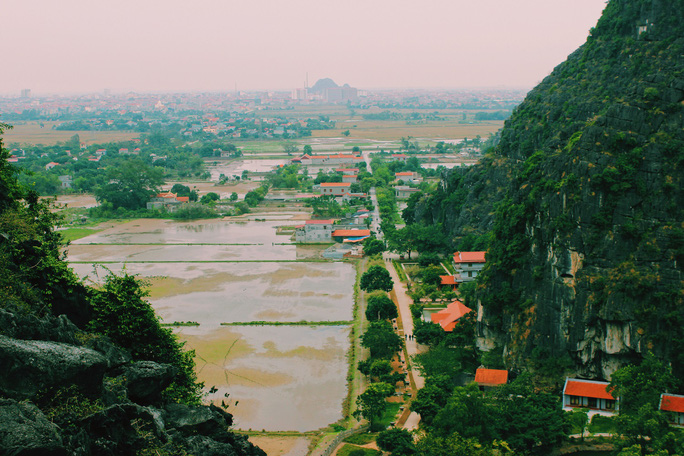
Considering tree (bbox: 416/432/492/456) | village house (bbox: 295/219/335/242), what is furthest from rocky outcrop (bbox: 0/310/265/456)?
village house (bbox: 295/219/335/242)

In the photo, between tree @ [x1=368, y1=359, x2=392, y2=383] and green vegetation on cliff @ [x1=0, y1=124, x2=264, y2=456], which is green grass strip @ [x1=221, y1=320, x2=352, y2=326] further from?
green vegetation on cliff @ [x1=0, y1=124, x2=264, y2=456]

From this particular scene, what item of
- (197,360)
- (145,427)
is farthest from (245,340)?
(145,427)

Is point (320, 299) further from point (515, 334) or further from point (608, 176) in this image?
point (608, 176)

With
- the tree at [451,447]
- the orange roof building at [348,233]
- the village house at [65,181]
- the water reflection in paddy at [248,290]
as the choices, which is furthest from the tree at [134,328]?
the village house at [65,181]

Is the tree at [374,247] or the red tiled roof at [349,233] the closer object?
the tree at [374,247]

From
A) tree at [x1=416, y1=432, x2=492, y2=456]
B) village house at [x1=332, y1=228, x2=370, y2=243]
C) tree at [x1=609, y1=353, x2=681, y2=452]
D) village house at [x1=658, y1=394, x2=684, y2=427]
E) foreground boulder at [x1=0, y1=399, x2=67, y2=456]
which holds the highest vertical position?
foreground boulder at [x1=0, y1=399, x2=67, y2=456]

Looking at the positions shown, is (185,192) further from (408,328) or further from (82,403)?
(82,403)

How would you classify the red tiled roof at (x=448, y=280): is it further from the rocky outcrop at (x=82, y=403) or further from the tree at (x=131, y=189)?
the tree at (x=131, y=189)
